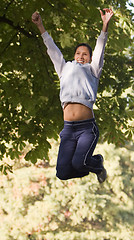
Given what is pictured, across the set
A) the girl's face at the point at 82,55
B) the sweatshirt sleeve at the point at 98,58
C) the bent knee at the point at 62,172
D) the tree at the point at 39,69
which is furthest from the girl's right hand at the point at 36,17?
the tree at the point at 39,69

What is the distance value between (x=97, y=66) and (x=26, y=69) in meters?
3.77

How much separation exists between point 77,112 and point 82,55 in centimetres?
59

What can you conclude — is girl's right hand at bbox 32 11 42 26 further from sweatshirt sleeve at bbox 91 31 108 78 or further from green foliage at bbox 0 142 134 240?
green foliage at bbox 0 142 134 240

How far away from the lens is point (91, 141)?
11.6 feet

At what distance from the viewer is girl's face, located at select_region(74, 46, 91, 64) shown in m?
3.65

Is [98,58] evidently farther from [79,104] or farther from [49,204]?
[49,204]

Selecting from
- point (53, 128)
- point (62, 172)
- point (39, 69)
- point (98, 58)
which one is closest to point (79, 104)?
point (98, 58)

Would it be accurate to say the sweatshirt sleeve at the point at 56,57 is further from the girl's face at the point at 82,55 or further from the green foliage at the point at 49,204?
the green foliage at the point at 49,204

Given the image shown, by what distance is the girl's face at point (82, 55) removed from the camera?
3.65 m

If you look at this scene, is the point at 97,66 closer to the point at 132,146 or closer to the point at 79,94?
the point at 79,94

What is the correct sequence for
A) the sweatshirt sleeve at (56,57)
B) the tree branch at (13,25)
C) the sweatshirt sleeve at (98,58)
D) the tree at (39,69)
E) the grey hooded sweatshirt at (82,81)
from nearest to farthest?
the grey hooded sweatshirt at (82,81) → the sweatshirt sleeve at (98,58) → the sweatshirt sleeve at (56,57) → the tree at (39,69) → the tree branch at (13,25)

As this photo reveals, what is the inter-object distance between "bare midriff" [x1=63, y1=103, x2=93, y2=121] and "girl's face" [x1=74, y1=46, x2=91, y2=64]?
0.47 meters

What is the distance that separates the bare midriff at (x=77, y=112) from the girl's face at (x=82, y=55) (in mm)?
469

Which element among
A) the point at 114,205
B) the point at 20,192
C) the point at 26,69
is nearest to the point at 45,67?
the point at 26,69
